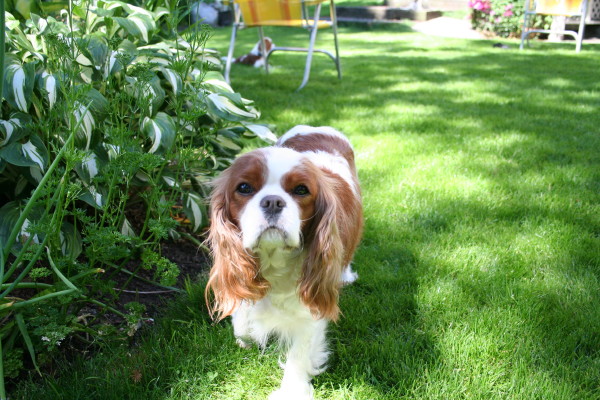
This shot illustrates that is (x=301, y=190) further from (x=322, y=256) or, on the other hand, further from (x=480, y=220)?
(x=480, y=220)

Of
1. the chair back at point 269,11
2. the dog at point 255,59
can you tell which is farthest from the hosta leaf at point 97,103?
the dog at point 255,59

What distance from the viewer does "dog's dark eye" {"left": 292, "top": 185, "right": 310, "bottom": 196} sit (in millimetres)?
1784

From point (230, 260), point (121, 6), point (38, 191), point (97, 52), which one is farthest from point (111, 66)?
point (230, 260)

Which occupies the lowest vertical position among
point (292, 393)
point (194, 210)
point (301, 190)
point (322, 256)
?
point (292, 393)

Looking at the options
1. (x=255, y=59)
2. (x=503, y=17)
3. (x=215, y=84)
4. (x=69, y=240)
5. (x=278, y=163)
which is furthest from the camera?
(x=503, y=17)

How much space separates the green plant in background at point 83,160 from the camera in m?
1.74

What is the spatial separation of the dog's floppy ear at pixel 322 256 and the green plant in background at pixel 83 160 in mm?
515

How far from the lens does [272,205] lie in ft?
5.40

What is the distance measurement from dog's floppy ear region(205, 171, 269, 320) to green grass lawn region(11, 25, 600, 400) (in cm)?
35

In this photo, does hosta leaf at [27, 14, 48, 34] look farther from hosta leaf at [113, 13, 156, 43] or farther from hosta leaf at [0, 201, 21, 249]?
hosta leaf at [0, 201, 21, 249]

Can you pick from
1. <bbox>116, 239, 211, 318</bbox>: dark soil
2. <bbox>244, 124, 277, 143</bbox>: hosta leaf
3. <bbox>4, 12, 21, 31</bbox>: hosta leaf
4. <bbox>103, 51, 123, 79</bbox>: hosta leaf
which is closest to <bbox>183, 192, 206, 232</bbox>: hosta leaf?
<bbox>116, 239, 211, 318</bbox>: dark soil

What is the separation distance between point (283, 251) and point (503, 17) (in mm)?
11205

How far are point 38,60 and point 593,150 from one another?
3909 millimetres

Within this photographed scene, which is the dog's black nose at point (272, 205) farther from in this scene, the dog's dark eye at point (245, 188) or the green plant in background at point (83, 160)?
the green plant in background at point (83, 160)
